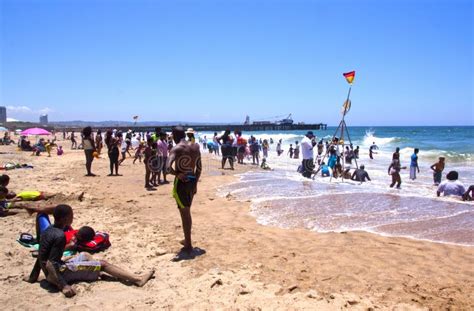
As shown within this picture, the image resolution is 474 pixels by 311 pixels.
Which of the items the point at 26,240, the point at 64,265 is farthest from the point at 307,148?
the point at 64,265

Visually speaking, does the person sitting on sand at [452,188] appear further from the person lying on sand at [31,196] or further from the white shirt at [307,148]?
the person lying on sand at [31,196]

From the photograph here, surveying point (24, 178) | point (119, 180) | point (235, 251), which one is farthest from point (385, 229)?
point (24, 178)

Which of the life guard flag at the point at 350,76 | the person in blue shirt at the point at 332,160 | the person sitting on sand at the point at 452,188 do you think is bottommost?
the person sitting on sand at the point at 452,188

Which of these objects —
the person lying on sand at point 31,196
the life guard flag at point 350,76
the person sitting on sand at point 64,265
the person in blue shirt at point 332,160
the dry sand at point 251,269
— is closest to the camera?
the dry sand at point 251,269

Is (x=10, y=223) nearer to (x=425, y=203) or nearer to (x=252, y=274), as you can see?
(x=252, y=274)

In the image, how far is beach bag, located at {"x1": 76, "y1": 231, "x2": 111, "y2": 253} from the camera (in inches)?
198

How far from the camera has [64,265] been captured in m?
4.01

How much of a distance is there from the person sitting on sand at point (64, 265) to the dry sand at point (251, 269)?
9 cm

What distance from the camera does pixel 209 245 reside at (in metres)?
5.39

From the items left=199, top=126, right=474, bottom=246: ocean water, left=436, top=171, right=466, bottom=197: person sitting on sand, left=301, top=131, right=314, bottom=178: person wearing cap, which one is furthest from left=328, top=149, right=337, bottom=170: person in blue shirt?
left=436, top=171, right=466, bottom=197: person sitting on sand

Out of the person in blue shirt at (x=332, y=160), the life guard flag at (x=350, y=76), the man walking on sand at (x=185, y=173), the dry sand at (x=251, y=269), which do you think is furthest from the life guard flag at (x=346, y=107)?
the man walking on sand at (x=185, y=173)

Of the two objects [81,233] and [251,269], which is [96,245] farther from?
[251,269]

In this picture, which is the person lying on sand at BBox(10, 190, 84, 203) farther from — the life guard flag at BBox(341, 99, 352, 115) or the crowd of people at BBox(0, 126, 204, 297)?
the life guard flag at BBox(341, 99, 352, 115)

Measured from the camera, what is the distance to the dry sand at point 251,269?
12.2 ft
